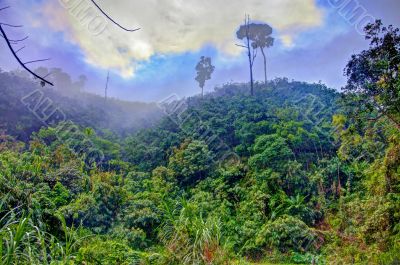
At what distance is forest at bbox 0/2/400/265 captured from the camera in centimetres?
516

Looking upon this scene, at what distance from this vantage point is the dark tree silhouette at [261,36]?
26.3m

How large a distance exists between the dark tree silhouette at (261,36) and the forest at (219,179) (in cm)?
507

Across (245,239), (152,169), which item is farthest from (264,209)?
(152,169)

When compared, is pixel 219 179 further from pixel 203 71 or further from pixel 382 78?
pixel 203 71

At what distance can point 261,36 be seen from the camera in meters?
26.8

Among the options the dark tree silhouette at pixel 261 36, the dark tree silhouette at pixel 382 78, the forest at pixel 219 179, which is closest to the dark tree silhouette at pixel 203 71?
the dark tree silhouette at pixel 261 36

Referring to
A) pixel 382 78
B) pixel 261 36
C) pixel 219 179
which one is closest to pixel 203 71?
pixel 261 36

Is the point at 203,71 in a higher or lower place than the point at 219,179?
higher

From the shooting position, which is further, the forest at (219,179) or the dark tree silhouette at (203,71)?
the dark tree silhouette at (203,71)

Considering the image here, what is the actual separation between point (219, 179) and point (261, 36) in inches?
636

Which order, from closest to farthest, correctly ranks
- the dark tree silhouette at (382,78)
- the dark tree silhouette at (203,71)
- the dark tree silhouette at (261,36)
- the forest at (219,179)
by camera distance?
the forest at (219,179) → the dark tree silhouette at (382,78) → the dark tree silhouette at (261,36) → the dark tree silhouette at (203,71)

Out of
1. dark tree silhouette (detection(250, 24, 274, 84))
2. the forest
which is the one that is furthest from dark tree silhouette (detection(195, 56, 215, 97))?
the forest

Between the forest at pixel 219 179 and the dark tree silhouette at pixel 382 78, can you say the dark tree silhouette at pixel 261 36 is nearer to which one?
the forest at pixel 219 179

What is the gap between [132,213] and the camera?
36.9ft
